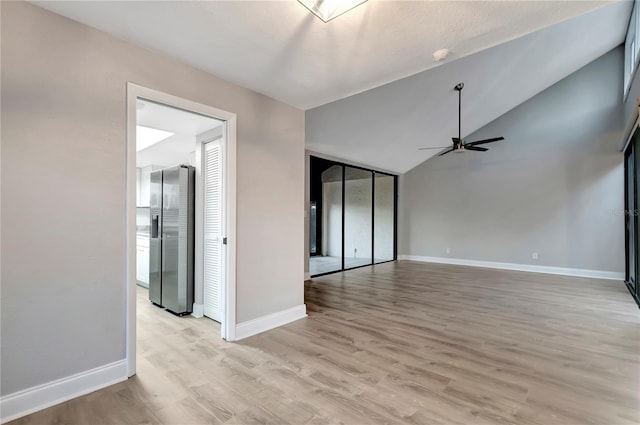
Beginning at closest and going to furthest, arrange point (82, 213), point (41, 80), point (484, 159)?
point (41, 80)
point (82, 213)
point (484, 159)

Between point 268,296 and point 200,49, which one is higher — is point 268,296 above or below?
below

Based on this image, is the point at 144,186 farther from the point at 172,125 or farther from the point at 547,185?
the point at 547,185

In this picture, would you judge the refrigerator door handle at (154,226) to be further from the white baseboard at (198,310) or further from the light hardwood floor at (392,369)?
the white baseboard at (198,310)

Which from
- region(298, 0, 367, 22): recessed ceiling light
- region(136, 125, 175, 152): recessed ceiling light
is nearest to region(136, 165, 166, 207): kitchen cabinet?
region(136, 125, 175, 152): recessed ceiling light

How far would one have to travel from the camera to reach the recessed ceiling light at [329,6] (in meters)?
1.84

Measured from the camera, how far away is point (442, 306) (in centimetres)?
412

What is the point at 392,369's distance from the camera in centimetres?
238

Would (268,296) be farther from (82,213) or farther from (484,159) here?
(484,159)

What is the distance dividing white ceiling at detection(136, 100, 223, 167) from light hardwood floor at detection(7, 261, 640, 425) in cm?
226

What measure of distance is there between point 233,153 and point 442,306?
3.44m

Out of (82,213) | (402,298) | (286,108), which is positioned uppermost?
(286,108)

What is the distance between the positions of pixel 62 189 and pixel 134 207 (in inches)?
17.2

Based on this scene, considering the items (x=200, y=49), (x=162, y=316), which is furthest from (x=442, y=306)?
(x=200, y=49)

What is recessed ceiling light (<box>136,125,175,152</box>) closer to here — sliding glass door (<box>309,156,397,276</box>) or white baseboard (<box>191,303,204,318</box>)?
white baseboard (<box>191,303,204,318</box>)
